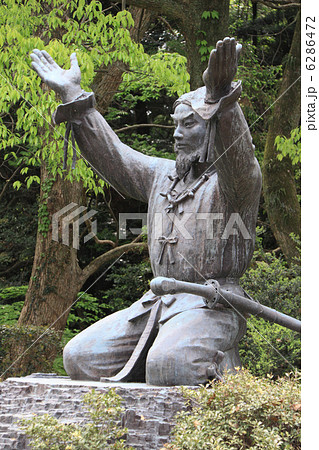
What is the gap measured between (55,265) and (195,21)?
13.6ft

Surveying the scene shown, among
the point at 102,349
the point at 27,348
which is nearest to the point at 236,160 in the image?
the point at 102,349

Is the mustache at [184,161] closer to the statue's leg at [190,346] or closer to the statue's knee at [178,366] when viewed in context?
the statue's leg at [190,346]

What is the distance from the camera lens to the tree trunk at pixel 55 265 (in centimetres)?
1116

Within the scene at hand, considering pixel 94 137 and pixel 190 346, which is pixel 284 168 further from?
pixel 190 346

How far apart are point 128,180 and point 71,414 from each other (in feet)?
6.13

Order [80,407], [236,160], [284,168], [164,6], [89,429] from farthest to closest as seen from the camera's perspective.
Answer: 1. [284,168]
2. [164,6]
3. [236,160]
4. [80,407]
5. [89,429]

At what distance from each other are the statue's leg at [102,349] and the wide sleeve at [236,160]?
3.57 ft

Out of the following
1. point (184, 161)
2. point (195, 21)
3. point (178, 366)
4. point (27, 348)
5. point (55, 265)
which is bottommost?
point (27, 348)

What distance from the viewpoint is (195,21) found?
10.6m

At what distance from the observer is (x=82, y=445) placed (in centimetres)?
373

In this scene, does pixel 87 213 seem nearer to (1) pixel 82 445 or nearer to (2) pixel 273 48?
(2) pixel 273 48

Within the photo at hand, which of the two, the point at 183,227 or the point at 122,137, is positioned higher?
the point at 122,137

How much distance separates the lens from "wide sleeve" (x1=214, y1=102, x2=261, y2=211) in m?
4.52
